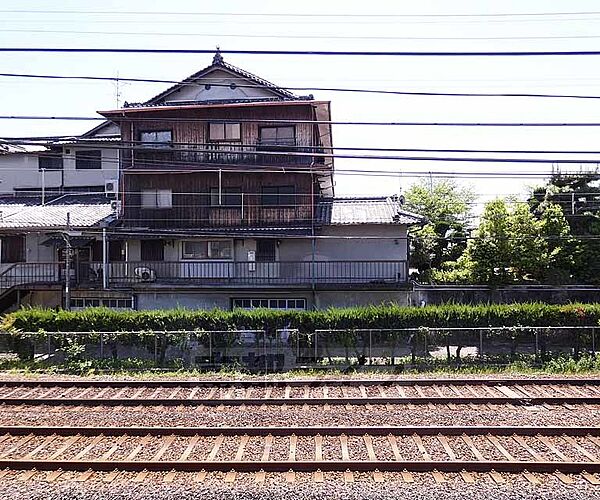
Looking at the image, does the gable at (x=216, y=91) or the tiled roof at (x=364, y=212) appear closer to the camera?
the tiled roof at (x=364, y=212)

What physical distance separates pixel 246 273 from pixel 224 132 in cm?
658

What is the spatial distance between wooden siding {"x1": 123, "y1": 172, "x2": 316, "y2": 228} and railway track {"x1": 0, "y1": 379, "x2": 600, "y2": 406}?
11820 millimetres

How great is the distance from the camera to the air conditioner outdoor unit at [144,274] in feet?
75.8

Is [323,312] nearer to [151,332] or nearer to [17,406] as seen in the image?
[151,332]

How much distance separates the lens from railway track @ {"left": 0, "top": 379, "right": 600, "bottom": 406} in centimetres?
1162

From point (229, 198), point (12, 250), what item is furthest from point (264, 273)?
point (12, 250)

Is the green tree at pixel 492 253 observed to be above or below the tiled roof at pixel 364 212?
below

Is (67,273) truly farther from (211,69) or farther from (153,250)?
(211,69)

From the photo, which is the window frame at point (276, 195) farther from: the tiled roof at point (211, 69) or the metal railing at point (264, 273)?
the tiled roof at point (211, 69)

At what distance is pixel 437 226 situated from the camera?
125 ft

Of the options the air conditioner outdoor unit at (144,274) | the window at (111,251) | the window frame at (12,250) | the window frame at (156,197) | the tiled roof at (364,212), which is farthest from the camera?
the window frame at (12,250)

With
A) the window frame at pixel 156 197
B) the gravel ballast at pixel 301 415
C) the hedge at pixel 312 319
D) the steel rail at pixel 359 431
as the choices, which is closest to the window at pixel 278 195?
the window frame at pixel 156 197

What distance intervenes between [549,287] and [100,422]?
21788 millimetres

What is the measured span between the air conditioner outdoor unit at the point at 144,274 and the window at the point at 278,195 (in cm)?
571
